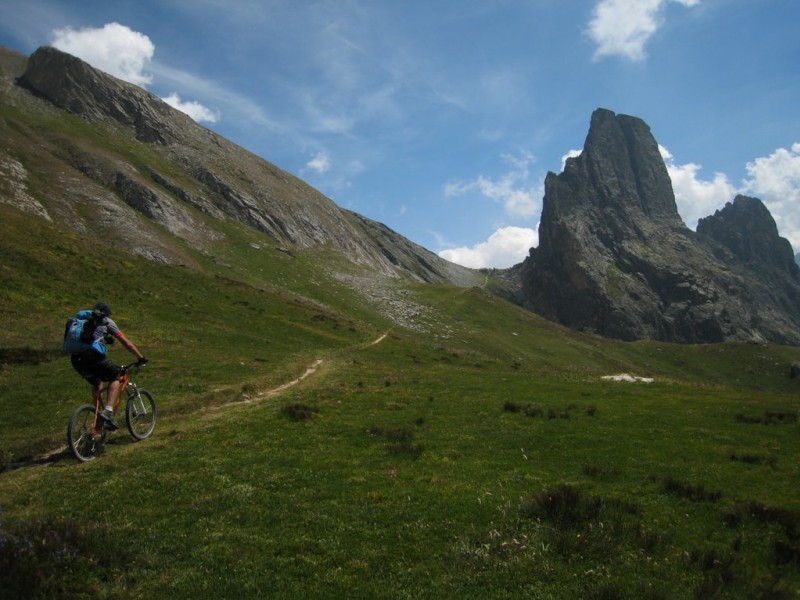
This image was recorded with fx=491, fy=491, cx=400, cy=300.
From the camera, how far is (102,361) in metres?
15.4

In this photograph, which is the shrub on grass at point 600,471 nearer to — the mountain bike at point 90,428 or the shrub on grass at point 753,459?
the shrub on grass at point 753,459

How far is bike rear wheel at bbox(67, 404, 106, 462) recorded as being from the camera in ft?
48.7

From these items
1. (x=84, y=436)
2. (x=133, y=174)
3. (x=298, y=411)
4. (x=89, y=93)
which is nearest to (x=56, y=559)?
(x=84, y=436)

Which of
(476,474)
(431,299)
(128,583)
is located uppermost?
(431,299)

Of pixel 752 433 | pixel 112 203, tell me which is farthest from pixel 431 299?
pixel 752 433

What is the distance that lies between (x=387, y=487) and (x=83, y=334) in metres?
10.2

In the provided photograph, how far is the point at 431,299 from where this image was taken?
114m

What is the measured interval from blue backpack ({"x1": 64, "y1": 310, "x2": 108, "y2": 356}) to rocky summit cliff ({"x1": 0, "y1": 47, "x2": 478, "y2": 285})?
6170cm

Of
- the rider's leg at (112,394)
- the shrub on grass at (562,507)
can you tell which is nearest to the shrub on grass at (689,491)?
the shrub on grass at (562,507)

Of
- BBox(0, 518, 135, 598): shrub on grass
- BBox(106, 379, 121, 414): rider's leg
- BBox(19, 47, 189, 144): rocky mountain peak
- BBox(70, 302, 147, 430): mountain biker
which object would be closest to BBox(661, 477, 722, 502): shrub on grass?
BBox(0, 518, 135, 598): shrub on grass

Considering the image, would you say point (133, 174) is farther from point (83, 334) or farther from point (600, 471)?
point (600, 471)

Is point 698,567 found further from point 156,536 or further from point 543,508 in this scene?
point 156,536

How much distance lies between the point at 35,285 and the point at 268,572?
43649 mm

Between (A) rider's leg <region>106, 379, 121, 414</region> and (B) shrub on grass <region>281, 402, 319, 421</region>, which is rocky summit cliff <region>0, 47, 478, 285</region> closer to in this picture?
(B) shrub on grass <region>281, 402, 319, 421</region>
